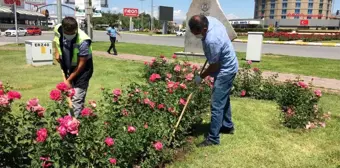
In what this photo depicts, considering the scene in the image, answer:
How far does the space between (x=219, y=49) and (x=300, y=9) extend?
118632 mm

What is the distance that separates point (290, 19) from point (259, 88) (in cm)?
10644

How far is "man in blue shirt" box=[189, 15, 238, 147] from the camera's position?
3.91 m

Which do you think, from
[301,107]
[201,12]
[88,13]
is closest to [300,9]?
[88,13]

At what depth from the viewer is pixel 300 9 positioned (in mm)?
111688

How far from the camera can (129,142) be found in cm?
317

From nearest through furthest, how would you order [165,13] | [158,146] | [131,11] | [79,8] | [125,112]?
1. [158,146]
2. [125,112]
3. [79,8]
4. [165,13]
5. [131,11]

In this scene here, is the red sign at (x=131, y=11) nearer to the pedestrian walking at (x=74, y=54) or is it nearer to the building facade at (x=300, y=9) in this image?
the building facade at (x=300, y=9)

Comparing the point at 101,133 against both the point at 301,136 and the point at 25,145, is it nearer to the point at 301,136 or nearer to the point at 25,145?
the point at 25,145

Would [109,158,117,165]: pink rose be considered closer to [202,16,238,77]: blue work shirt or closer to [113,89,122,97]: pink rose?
[113,89,122,97]: pink rose

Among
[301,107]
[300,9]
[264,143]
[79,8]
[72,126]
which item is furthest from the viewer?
[300,9]

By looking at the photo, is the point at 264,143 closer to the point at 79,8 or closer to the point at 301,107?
the point at 301,107

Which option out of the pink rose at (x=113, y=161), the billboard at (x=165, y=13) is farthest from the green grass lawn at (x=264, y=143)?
the billboard at (x=165, y=13)

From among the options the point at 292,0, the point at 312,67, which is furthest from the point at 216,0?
the point at 292,0

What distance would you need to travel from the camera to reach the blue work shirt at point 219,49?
3.91 metres
